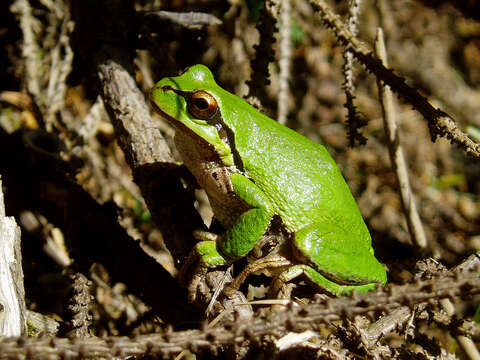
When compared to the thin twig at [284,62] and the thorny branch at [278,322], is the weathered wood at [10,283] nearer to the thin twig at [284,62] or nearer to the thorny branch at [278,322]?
the thorny branch at [278,322]

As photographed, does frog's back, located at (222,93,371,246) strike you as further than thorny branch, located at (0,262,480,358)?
Yes

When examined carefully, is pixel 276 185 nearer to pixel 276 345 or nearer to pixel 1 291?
pixel 276 345

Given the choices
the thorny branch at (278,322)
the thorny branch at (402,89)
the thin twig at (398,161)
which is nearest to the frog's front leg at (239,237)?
the thorny branch at (278,322)

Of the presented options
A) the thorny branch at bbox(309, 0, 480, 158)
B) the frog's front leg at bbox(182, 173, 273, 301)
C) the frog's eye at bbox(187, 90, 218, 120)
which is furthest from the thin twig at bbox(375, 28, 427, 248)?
the frog's eye at bbox(187, 90, 218, 120)

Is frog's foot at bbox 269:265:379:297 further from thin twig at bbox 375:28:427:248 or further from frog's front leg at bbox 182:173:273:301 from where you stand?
thin twig at bbox 375:28:427:248

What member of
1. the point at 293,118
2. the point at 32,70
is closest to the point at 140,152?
the point at 32,70

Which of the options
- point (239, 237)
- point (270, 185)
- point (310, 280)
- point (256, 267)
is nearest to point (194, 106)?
point (270, 185)

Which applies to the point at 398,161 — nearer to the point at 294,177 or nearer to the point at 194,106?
the point at 294,177
